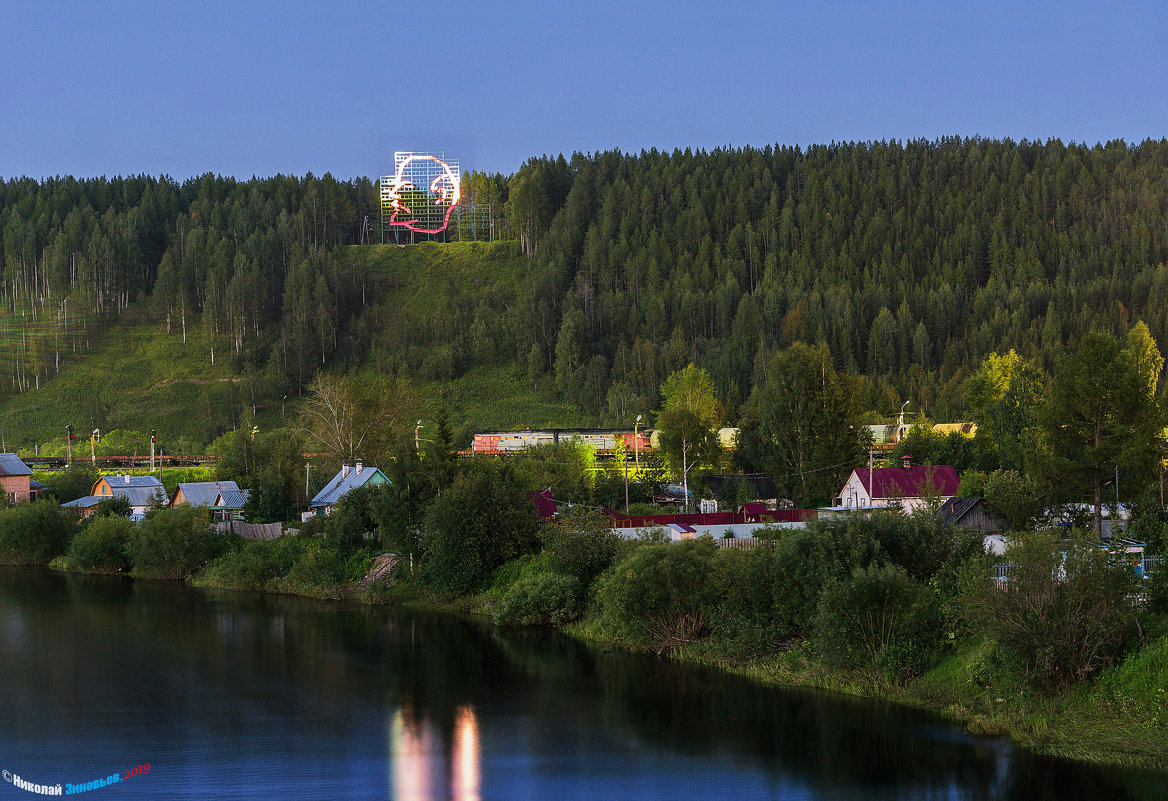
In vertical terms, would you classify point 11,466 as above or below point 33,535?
above

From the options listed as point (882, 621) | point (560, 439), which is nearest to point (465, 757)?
point (882, 621)

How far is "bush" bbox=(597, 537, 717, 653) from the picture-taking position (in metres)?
30.9

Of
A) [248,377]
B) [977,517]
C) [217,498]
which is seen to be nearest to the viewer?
[977,517]

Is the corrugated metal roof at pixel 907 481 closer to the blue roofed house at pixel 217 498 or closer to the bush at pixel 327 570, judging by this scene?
the bush at pixel 327 570

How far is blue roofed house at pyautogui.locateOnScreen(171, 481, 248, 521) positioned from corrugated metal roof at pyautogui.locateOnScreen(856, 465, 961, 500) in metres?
33.8

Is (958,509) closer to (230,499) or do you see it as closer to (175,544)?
(175,544)

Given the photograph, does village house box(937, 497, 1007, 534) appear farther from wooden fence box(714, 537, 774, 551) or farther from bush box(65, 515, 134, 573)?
bush box(65, 515, 134, 573)

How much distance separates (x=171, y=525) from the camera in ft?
173

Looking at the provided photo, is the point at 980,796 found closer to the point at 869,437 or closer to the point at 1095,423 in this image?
the point at 1095,423

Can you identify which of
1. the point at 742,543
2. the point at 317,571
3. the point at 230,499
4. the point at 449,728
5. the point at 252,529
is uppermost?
the point at 230,499

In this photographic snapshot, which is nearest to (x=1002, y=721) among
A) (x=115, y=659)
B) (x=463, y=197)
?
(x=115, y=659)

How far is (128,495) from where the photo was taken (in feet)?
210

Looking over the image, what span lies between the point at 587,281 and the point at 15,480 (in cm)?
7117

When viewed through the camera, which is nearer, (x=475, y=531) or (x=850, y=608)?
(x=850, y=608)
